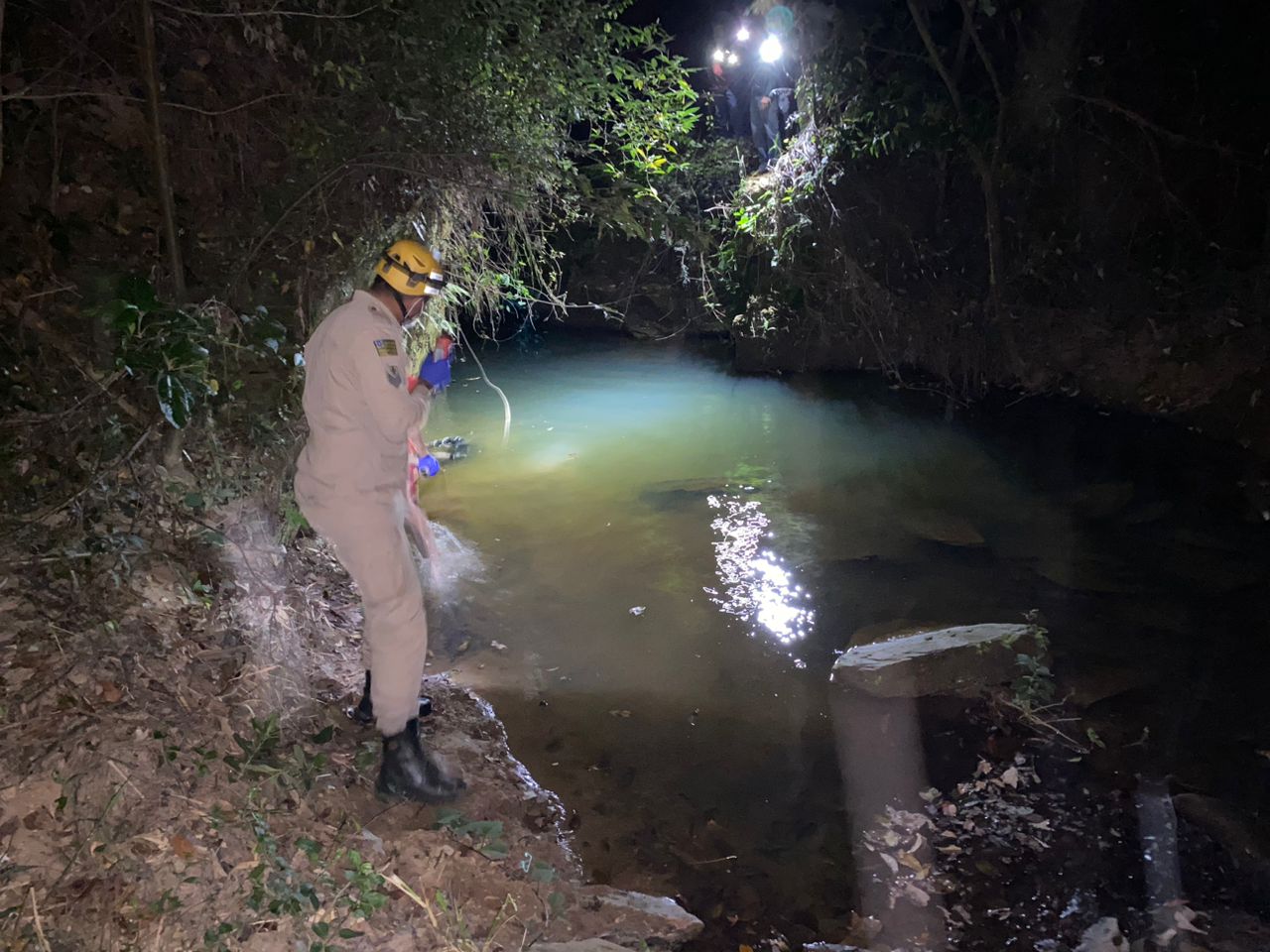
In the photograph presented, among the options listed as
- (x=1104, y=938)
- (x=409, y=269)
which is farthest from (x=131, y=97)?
(x=1104, y=938)

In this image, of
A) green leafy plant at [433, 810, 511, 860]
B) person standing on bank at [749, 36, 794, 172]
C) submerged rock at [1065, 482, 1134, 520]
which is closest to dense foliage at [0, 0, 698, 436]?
green leafy plant at [433, 810, 511, 860]

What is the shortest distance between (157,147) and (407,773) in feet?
9.41

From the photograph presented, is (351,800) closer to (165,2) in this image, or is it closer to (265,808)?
(265,808)

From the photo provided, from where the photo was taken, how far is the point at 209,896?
85.0 inches

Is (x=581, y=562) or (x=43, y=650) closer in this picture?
(x=43, y=650)

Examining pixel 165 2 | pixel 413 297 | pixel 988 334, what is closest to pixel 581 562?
pixel 413 297

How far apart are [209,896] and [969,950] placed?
8.30ft

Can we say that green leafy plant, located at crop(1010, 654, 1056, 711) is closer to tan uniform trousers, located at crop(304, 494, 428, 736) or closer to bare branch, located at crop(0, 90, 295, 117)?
tan uniform trousers, located at crop(304, 494, 428, 736)

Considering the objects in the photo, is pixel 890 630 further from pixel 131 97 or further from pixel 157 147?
pixel 131 97

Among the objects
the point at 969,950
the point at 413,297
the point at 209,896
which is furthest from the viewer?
the point at 413,297

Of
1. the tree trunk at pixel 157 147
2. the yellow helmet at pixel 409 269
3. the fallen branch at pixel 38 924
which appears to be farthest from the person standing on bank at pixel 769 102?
the fallen branch at pixel 38 924

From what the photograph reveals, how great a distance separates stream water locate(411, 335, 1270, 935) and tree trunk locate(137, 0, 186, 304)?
245 cm

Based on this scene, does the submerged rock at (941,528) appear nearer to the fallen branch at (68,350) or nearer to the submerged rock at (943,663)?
the submerged rock at (943,663)

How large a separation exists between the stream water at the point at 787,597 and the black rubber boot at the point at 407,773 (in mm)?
691
